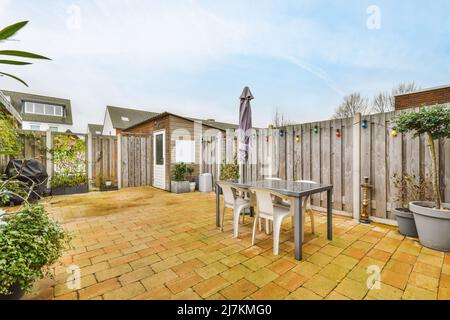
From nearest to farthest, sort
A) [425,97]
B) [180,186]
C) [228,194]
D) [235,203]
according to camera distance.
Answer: [235,203] < [228,194] < [180,186] < [425,97]

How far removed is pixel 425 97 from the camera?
832 centimetres

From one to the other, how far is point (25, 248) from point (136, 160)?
267 inches

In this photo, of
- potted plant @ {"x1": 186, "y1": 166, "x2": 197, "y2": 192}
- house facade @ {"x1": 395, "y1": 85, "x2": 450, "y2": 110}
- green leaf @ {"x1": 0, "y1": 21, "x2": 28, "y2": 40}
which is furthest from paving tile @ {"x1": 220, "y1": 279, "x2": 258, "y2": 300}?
house facade @ {"x1": 395, "y1": 85, "x2": 450, "y2": 110}

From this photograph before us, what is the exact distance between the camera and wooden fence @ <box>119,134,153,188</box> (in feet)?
25.2

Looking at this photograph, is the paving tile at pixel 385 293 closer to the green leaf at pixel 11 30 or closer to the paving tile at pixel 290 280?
the paving tile at pixel 290 280

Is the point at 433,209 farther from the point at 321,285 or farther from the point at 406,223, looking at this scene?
the point at 321,285

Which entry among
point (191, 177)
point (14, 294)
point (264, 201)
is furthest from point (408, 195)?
point (191, 177)

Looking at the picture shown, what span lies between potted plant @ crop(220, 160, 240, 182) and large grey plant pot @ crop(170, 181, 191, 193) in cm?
130

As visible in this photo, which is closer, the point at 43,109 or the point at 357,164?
the point at 357,164

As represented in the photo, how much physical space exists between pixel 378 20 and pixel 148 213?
5126 millimetres

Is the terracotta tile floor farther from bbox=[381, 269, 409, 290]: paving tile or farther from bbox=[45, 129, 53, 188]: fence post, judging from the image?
bbox=[45, 129, 53, 188]: fence post
